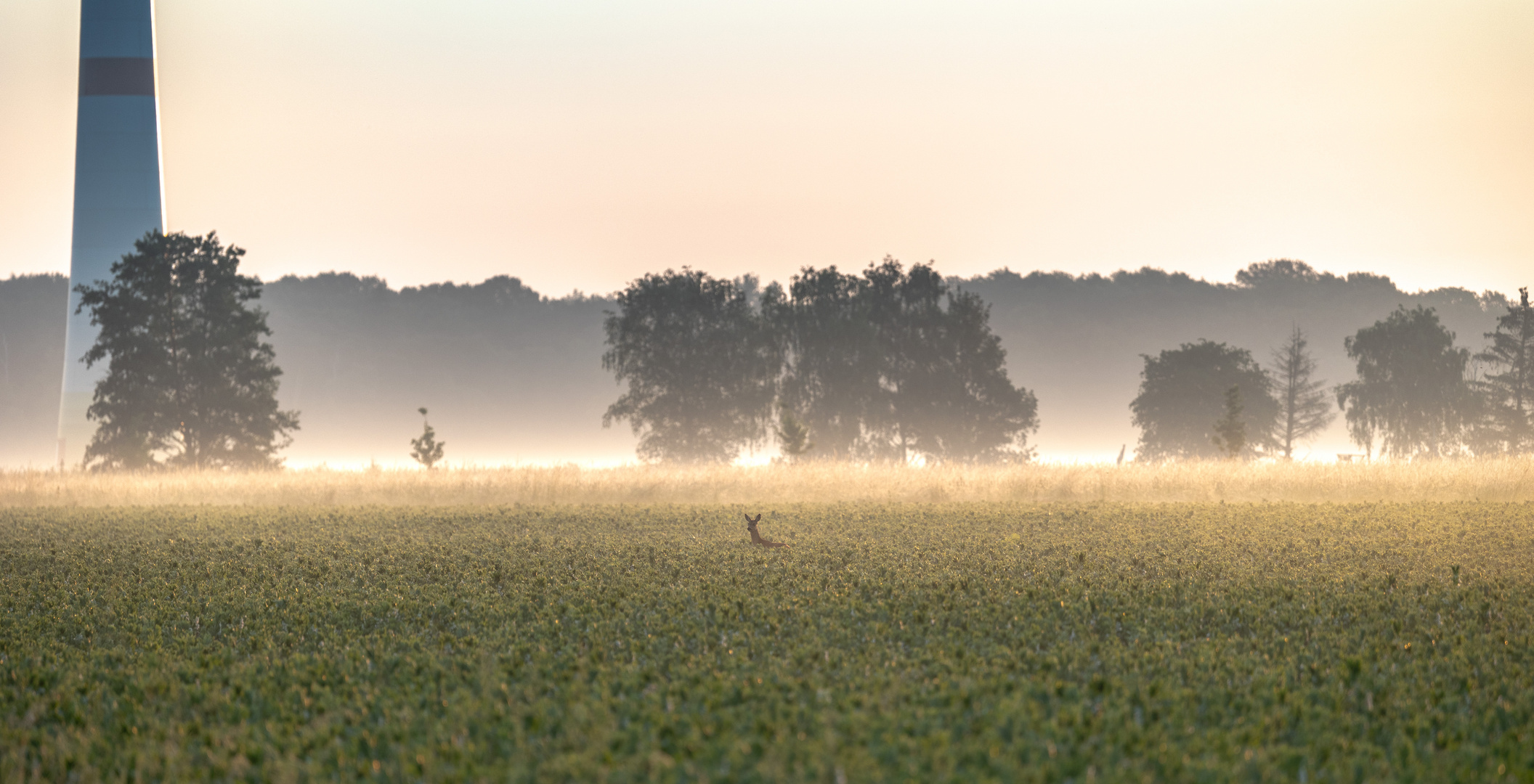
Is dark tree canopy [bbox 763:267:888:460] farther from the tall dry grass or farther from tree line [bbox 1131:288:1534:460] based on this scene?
the tall dry grass

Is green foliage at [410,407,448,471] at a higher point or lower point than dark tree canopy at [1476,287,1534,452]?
lower

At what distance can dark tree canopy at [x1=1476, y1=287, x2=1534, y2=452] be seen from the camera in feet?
207

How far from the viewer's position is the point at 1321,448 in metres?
127

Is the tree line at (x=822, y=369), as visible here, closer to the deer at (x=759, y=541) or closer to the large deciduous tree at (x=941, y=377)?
the large deciduous tree at (x=941, y=377)

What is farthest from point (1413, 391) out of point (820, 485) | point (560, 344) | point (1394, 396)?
point (560, 344)

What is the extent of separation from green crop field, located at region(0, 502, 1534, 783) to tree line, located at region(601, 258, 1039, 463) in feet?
133

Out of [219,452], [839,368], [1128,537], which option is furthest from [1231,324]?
[1128,537]

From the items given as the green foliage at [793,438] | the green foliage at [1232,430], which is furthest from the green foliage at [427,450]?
the green foliage at [1232,430]

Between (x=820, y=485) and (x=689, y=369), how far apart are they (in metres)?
29.0

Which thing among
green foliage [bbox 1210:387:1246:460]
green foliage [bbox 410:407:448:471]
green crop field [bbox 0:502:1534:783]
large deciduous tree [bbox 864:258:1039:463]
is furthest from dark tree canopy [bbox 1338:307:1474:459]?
green crop field [bbox 0:502:1534:783]

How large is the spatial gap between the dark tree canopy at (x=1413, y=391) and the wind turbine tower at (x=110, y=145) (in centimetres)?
6330

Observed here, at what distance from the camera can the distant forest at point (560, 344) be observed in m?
134

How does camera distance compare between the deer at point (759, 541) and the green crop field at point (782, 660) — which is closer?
the green crop field at point (782, 660)

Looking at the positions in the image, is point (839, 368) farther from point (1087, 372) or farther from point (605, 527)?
point (1087, 372)
